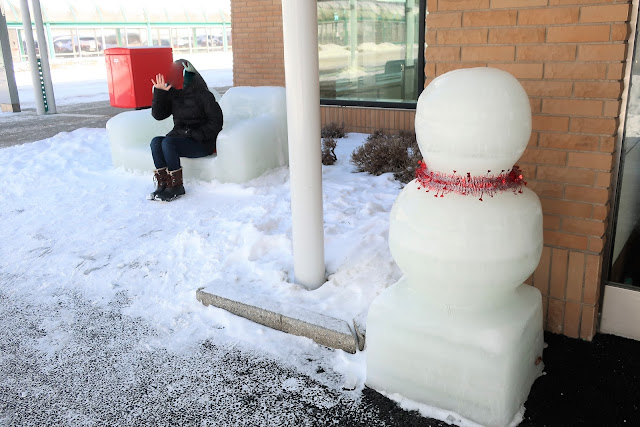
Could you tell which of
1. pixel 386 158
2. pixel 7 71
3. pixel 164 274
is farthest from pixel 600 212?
pixel 7 71

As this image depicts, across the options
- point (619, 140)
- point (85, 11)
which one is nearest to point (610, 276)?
point (619, 140)

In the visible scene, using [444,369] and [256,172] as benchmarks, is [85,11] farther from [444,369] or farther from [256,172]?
[444,369]

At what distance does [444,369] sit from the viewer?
2309mm

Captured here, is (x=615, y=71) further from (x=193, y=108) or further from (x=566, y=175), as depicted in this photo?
(x=193, y=108)

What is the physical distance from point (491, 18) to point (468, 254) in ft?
4.44

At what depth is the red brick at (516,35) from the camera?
2.69 m

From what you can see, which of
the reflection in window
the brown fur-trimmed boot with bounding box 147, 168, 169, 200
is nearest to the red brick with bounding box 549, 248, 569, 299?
the brown fur-trimmed boot with bounding box 147, 168, 169, 200

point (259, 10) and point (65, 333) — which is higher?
point (259, 10)

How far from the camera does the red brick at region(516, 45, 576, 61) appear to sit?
2625 mm

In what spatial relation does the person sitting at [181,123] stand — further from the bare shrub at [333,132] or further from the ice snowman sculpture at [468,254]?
the ice snowman sculpture at [468,254]

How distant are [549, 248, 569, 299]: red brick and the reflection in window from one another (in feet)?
18.0

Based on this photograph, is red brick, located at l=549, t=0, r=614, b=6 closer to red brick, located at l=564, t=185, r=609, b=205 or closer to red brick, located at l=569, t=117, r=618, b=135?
red brick, located at l=569, t=117, r=618, b=135

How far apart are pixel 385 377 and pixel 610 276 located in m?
1.35

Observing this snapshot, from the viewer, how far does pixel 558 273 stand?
290 cm
